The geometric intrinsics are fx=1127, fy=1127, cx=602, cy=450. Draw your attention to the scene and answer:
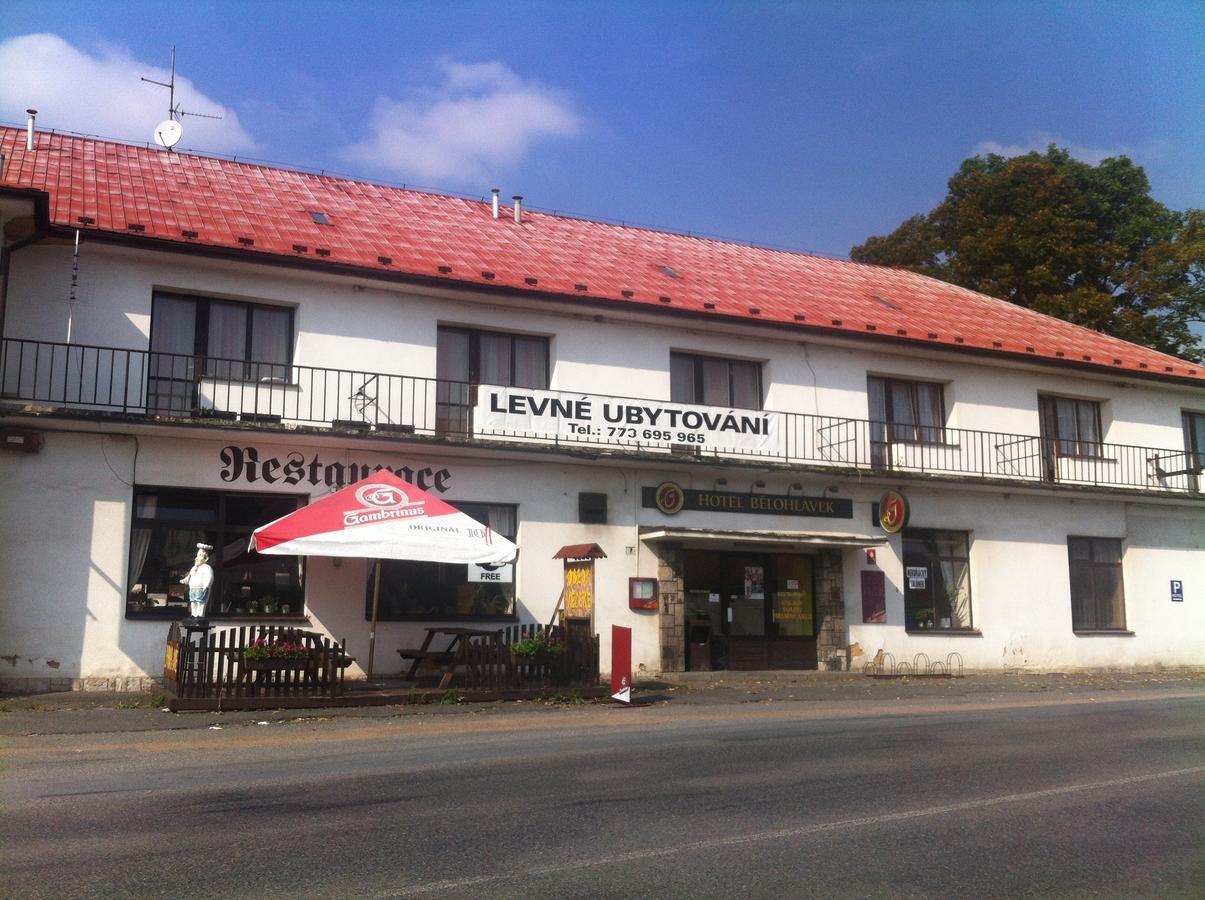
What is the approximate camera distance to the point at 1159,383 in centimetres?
2555

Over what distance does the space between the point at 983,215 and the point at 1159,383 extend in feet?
47.8

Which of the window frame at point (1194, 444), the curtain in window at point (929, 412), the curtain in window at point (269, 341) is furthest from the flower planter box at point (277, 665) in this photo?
the window frame at point (1194, 444)

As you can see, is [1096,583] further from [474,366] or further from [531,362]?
[474,366]

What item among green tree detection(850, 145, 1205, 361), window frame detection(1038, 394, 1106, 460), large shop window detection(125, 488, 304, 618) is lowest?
large shop window detection(125, 488, 304, 618)

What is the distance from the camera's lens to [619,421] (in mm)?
19484

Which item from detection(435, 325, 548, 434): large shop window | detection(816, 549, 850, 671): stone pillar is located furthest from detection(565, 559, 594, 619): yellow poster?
detection(816, 549, 850, 671): stone pillar

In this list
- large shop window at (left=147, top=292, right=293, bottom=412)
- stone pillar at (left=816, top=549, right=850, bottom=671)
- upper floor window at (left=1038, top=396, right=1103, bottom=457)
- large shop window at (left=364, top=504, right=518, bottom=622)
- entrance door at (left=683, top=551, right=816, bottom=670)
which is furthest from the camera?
upper floor window at (left=1038, top=396, right=1103, bottom=457)

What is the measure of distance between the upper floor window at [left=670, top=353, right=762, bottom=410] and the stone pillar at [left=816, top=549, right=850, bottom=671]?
328 centimetres

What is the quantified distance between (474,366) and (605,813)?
12.6 m

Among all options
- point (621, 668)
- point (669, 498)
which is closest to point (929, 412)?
point (669, 498)

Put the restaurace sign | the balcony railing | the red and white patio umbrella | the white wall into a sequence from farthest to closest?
the restaurace sign < the white wall < the balcony railing < the red and white patio umbrella

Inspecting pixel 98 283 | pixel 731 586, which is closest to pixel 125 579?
pixel 98 283

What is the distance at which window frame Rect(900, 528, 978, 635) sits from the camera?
21922mm

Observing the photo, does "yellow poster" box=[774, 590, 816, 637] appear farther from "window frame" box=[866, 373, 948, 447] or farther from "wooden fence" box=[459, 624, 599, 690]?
"wooden fence" box=[459, 624, 599, 690]
